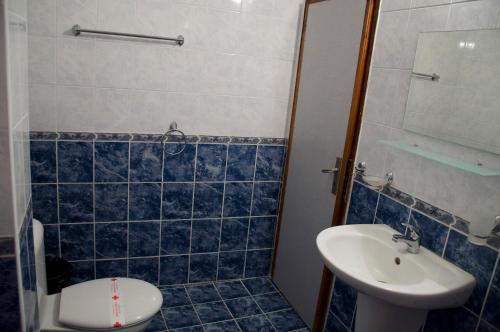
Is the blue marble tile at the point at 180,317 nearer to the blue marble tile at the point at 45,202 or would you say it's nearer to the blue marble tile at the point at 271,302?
the blue marble tile at the point at 271,302

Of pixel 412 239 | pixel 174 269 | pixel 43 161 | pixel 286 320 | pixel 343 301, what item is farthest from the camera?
pixel 174 269

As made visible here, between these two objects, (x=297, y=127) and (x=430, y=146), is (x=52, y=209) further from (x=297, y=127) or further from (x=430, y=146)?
(x=430, y=146)

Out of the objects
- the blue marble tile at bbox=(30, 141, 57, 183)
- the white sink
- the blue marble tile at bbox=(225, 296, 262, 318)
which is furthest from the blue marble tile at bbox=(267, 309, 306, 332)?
the blue marble tile at bbox=(30, 141, 57, 183)

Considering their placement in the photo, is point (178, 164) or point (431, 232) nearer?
point (431, 232)

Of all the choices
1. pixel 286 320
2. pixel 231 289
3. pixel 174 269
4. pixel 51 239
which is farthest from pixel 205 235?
pixel 51 239

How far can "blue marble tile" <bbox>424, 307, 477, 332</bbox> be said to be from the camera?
143 cm

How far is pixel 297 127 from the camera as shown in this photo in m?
2.52

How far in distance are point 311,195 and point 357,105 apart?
2.08 feet

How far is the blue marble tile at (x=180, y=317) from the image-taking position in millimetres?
2330

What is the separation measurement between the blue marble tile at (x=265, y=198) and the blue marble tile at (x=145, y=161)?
668mm

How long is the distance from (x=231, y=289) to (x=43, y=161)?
1.42 metres

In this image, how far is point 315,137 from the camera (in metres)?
2.32

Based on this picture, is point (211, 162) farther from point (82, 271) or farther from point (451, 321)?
point (451, 321)

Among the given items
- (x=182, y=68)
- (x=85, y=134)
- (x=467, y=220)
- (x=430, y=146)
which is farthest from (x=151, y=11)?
(x=467, y=220)
